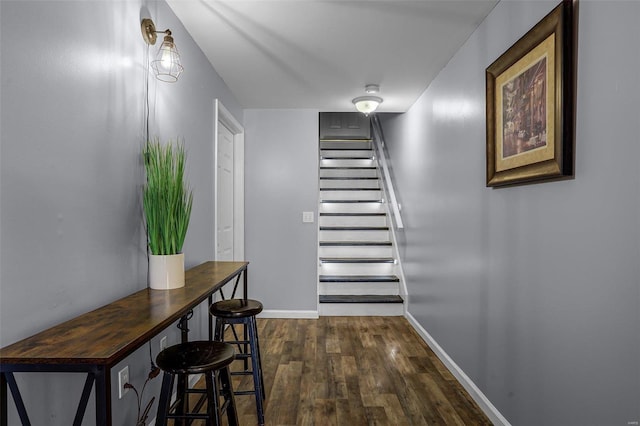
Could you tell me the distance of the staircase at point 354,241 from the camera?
4.16 meters

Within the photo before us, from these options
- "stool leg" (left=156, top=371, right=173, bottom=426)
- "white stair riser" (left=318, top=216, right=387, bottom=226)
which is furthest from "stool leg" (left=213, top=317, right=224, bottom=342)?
"white stair riser" (left=318, top=216, right=387, bottom=226)

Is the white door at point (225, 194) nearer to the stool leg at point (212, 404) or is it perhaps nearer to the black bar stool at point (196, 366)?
the black bar stool at point (196, 366)

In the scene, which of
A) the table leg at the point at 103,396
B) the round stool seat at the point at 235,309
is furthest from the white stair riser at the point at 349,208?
the table leg at the point at 103,396

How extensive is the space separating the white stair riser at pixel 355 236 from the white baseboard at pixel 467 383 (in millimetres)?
1529

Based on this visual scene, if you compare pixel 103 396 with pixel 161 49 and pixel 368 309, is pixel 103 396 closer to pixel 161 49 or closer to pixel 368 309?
pixel 161 49

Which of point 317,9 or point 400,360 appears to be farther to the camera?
point 400,360

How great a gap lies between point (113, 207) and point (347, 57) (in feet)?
6.45

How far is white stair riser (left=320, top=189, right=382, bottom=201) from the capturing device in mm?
5461

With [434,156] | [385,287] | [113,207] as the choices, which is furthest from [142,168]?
[385,287]

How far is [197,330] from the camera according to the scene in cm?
268

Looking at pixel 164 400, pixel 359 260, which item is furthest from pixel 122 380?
pixel 359 260

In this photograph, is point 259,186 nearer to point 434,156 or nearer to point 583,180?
point 434,156

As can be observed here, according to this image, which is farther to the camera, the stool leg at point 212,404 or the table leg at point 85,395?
the stool leg at point 212,404

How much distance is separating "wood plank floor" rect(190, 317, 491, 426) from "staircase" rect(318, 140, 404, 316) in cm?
44
